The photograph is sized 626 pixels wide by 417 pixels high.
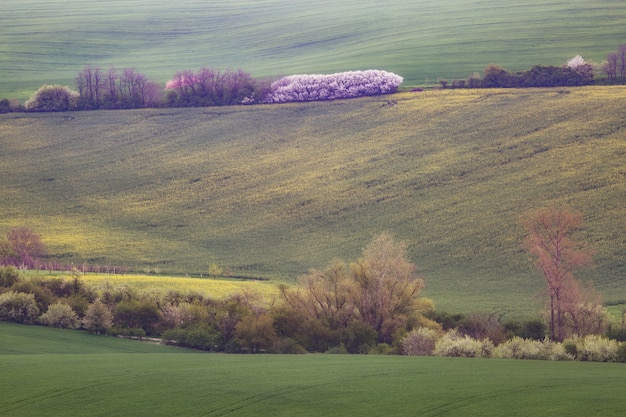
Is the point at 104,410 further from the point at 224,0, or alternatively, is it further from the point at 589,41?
the point at 224,0

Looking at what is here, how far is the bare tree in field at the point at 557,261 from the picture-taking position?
137 feet

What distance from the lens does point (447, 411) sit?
23312 mm

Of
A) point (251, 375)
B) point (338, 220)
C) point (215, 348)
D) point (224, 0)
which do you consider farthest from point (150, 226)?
point (224, 0)

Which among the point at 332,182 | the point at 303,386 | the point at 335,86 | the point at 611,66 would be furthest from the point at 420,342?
the point at 335,86

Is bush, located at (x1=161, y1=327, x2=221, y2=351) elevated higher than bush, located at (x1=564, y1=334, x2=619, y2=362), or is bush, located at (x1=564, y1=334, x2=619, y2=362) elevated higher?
bush, located at (x1=564, y1=334, x2=619, y2=362)

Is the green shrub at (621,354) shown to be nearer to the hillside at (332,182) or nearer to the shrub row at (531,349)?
the shrub row at (531,349)

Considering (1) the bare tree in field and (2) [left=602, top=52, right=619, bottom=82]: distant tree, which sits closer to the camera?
(1) the bare tree in field

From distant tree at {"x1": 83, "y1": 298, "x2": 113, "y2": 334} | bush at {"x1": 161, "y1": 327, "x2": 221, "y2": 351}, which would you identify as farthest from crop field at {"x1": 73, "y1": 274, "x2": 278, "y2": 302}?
bush at {"x1": 161, "y1": 327, "x2": 221, "y2": 351}

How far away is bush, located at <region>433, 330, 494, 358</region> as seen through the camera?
36.2m

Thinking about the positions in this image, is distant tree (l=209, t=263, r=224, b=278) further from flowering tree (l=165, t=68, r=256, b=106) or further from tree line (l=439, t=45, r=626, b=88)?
tree line (l=439, t=45, r=626, b=88)

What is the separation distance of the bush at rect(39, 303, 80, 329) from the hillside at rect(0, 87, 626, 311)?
→ 17884mm

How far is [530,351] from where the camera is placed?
3506cm

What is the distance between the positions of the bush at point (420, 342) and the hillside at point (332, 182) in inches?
452

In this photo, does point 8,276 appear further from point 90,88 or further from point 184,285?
point 90,88
